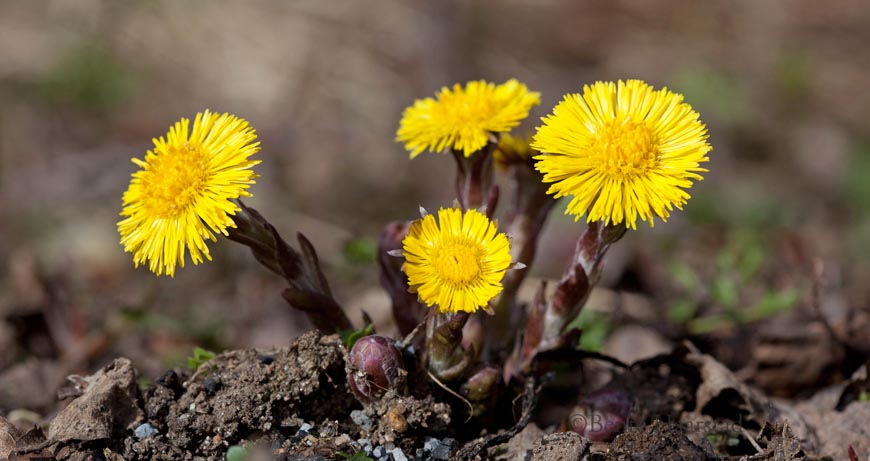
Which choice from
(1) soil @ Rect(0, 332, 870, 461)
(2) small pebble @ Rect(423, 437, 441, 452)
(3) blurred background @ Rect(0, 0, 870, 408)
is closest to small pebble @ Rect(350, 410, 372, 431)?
(1) soil @ Rect(0, 332, 870, 461)

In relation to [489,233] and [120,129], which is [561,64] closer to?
[120,129]

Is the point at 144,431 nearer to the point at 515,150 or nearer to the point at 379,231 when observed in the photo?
the point at 515,150

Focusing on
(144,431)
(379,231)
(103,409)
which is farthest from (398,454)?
(379,231)

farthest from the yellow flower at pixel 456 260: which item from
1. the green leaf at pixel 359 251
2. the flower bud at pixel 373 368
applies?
the green leaf at pixel 359 251

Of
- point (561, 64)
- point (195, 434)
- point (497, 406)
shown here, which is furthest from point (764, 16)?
point (195, 434)

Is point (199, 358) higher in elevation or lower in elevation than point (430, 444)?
higher

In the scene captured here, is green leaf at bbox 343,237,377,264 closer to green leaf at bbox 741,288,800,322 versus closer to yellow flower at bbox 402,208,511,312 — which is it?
yellow flower at bbox 402,208,511,312
